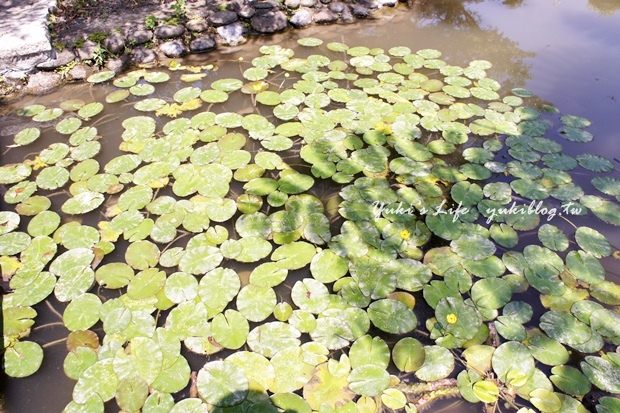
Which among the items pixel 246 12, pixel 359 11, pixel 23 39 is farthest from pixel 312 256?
pixel 359 11

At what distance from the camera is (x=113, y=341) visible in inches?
81.6

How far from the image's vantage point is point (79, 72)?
160 inches

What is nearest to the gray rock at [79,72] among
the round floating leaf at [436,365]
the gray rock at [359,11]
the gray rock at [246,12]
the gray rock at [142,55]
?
the gray rock at [142,55]

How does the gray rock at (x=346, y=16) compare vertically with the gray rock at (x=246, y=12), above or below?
below

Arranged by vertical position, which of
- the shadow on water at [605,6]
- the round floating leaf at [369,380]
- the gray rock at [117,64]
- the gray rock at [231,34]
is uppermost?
the shadow on water at [605,6]

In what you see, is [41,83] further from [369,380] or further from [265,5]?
[369,380]

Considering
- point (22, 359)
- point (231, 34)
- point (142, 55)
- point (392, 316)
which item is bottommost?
point (22, 359)

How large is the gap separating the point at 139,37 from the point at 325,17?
2.14m

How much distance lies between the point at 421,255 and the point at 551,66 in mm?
3185

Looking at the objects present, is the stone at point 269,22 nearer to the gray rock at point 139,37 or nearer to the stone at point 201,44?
the stone at point 201,44

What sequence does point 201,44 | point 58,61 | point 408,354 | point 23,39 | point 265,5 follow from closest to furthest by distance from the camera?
1. point 408,354
2. point 23,39
3. point 58,61
4. point 201,44
5. point 265,5

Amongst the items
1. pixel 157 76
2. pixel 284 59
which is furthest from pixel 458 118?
pixel 157 76

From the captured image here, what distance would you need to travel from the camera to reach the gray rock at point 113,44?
421 centimetres

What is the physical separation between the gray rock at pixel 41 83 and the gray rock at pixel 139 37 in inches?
32.0
